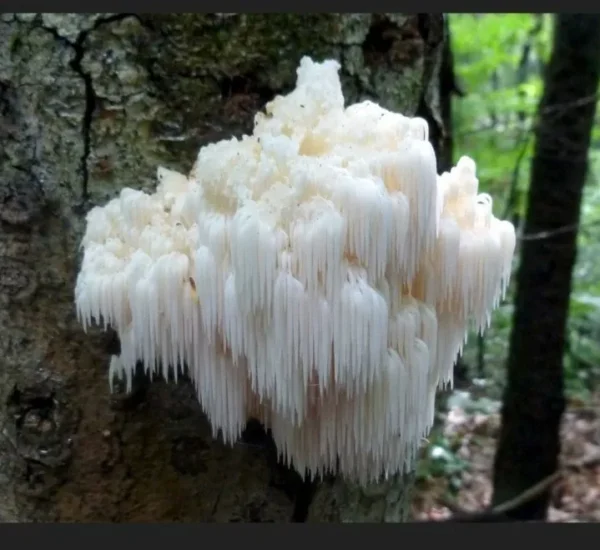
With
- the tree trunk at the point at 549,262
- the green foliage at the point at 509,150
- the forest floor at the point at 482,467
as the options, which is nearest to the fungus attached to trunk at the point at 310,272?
the tree trunk at the point at 549,262

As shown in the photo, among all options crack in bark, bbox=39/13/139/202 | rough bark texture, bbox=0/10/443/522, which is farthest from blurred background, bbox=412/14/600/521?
crack in bark, bbox=39/13/139/202

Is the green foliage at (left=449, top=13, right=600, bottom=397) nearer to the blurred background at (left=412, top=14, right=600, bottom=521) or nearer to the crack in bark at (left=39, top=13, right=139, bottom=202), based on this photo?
the blurred background at (left=412, top=14, right=600, bottom=521)

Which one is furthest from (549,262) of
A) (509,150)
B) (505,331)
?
(509,150)

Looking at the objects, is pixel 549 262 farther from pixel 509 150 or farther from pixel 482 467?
pixel 482 467

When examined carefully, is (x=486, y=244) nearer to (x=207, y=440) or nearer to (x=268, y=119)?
(x=268, y=119)

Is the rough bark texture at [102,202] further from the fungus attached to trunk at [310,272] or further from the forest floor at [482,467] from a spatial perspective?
the forest floor at [482,467]

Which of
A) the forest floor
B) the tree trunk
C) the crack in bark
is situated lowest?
the forest floor

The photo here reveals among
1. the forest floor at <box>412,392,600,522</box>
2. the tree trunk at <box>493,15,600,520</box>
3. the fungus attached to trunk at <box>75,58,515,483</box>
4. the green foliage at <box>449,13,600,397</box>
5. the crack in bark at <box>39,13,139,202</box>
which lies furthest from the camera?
the green foliage at <box>449,13,600,397</box>
